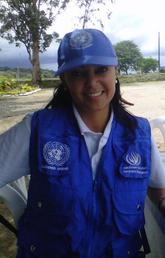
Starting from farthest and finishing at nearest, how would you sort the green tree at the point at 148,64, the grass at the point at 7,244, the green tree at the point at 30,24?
the green tree at the point at 148,64
the green tree at the point at 30,24
the grass at the point at 7,244

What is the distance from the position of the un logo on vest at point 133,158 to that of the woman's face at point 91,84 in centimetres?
23

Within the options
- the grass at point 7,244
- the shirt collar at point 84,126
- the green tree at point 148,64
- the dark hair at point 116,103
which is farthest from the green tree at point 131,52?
the shirt collar at point 84,126

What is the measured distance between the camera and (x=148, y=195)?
5.31 feet

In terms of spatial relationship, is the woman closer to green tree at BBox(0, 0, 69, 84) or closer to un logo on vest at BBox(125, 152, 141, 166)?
un logo on vest at BBox(125, 152, 141, 166)

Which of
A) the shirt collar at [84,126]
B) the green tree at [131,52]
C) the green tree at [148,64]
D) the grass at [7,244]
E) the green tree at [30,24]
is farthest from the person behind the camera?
the green tree at [148,64]

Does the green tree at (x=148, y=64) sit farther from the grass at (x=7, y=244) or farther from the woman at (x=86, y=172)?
the woman at (x=86, y=172)

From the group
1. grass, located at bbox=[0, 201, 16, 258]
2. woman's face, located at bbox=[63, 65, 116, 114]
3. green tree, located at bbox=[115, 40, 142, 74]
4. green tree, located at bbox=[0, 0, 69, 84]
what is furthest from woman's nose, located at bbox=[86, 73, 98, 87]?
green tree, located at bbox=[115, 40, 142, 74]

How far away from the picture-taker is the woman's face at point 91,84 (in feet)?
4.79

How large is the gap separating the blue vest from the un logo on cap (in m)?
0.33

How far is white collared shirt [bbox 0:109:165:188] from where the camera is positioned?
150cm

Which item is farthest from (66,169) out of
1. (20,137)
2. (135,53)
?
(135,53)

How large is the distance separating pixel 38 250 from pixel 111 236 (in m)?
0.29

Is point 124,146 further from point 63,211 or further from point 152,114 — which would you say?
point 152,114

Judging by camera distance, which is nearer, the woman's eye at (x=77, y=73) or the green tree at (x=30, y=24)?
→ the woman's eye at (x=77, y=73)
